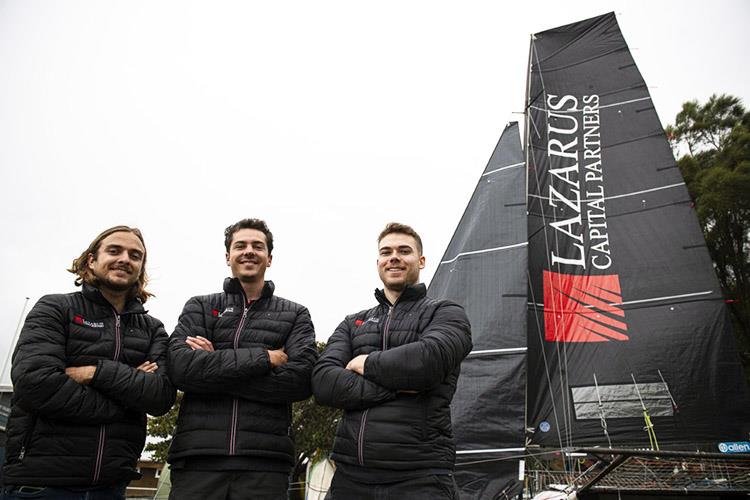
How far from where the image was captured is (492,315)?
7637mm

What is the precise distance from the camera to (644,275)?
7930 mm

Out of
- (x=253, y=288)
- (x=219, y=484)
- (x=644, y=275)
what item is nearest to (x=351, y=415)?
(x=219, y=484)

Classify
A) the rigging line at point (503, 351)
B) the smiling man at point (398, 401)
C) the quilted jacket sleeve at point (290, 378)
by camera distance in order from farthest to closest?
the rigging line at point (503, 351)
the quilted jacket sleeve at point (290, 378)
the smiling man at point (398, 401)

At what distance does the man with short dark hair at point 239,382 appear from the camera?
7.97 feet

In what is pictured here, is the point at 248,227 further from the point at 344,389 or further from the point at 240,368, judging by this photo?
the point at 344,389

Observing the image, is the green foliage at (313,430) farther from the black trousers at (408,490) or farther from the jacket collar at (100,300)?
the black trousers at (408,490)

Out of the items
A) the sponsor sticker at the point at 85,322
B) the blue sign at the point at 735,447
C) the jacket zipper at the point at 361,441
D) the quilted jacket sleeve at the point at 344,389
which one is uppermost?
the sponsor sticker at the point at 85,322

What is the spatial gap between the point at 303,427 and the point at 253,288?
62.5ft

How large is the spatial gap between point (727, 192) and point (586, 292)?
8.43m

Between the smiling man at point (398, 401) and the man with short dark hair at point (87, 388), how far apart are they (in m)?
0.87

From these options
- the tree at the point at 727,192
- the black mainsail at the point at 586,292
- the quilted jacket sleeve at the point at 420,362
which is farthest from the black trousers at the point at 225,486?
the tree at the point at 727,192

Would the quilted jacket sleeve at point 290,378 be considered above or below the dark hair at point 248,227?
below

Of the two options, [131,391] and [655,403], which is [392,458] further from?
[655,403]

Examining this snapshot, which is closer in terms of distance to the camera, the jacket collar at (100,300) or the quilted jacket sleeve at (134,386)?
the quilted jacket sleeve at (134,386)
